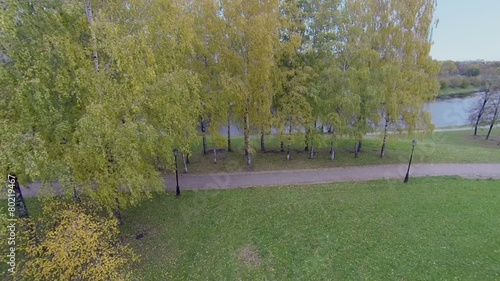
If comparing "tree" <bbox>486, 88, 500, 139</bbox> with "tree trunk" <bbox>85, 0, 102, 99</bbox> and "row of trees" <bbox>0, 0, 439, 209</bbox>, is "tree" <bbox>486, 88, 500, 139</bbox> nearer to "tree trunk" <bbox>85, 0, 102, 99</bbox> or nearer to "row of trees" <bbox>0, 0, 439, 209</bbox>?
"row of trees" <bbox>0, 0, 439, 209</bbox>

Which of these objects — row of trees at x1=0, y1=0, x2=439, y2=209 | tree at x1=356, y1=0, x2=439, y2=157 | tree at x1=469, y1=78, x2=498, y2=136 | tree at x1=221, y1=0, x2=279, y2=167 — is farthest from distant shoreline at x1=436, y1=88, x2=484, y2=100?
tree at x1=221, y1=0, x2=279, y2=167

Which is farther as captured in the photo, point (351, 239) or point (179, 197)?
point (179, 197)

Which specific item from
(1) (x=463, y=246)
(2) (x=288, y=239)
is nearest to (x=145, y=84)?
(2) (x=288, y=239)

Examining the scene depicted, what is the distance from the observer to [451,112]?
47594mm

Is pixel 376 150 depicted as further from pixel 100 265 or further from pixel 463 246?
pixel 100 265

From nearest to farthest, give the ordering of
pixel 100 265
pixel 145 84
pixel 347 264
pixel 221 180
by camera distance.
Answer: pixel 100 265, pixel 145 84, pixel 347 264, pixel 221 180

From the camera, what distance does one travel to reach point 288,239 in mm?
11398

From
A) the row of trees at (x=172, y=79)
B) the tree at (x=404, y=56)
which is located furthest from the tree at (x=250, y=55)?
the tree at (x=404, y=56)

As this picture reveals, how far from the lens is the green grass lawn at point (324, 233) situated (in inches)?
389

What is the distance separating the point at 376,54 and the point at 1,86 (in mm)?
17597

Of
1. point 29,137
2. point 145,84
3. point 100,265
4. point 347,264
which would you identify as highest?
point 145,84

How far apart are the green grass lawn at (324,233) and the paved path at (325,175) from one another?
94 centimetres

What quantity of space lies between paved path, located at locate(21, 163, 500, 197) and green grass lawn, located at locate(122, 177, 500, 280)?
94 cm

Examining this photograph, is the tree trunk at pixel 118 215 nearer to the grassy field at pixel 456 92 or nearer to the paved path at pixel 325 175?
the paved path at pixel 325 175
